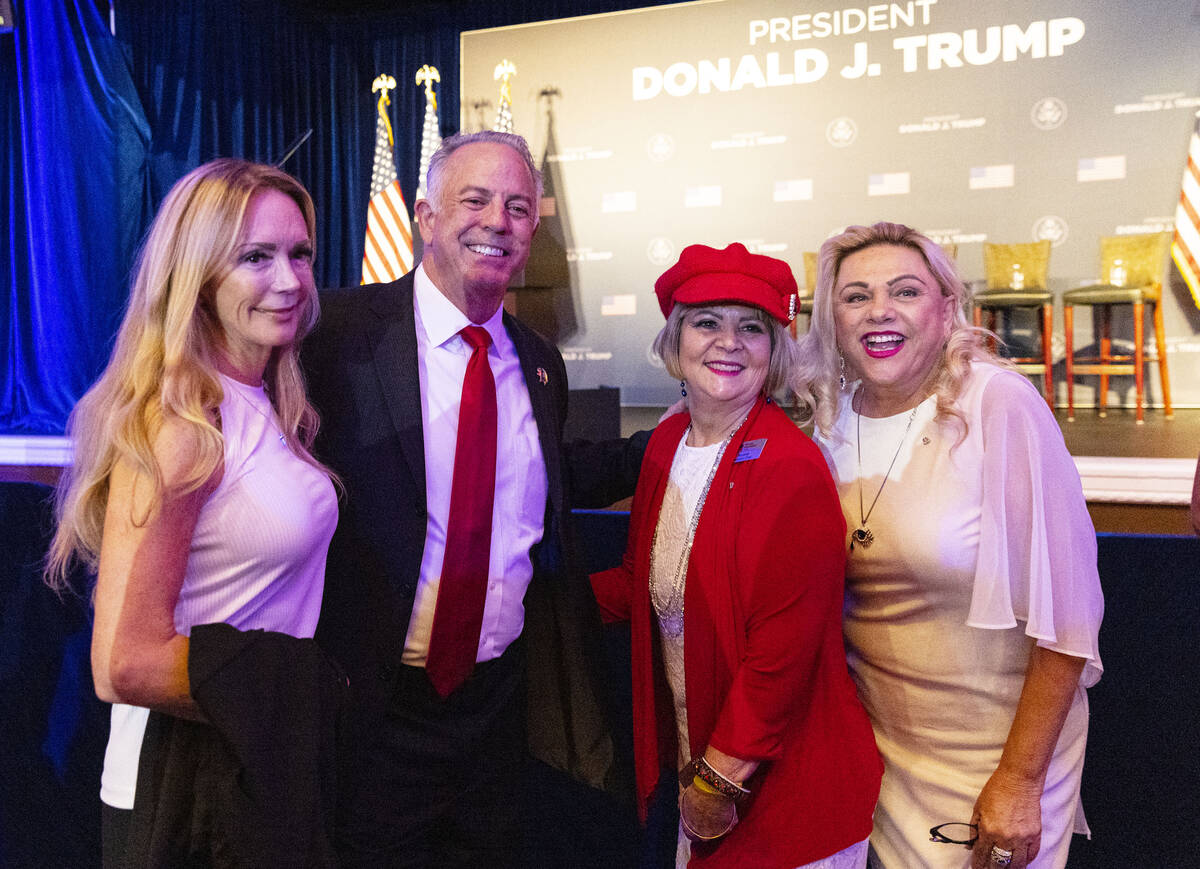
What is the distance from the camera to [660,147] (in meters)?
7.12

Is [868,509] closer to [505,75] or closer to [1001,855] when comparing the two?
[1001,855]

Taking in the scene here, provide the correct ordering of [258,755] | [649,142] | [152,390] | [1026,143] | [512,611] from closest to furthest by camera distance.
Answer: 1. [258,755]
2. [152,390]
3. [512,611]
4. [1026,143]
5. [649,142]

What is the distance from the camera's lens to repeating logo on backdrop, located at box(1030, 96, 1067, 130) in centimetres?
616

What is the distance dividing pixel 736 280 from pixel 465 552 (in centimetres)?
74

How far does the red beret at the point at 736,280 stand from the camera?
154cm

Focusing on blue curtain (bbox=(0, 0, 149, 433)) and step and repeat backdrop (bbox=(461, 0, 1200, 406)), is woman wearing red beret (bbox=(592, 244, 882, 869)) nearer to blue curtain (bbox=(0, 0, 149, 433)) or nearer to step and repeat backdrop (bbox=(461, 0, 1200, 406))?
step and repeat backdrop (bbox=(461, 0, 1200, 406))

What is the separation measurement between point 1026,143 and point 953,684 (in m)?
5.99

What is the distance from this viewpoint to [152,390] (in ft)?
4.11

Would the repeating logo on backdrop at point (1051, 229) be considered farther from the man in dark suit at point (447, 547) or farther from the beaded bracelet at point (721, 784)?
the beaded bracelet at point (721, 784)

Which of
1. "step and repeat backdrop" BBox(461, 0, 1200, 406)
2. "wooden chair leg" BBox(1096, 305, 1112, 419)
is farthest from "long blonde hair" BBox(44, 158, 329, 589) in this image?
"wooden chair leg" BBox(1096, 305, 1112, 419)

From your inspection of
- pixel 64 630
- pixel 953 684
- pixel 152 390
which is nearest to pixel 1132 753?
pixel 953 684

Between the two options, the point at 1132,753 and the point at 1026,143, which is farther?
the point at 1026,143

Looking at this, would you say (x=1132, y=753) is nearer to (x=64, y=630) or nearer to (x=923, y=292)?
(x=923, y=292)

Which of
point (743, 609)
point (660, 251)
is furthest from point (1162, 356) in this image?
point (743, 609)
